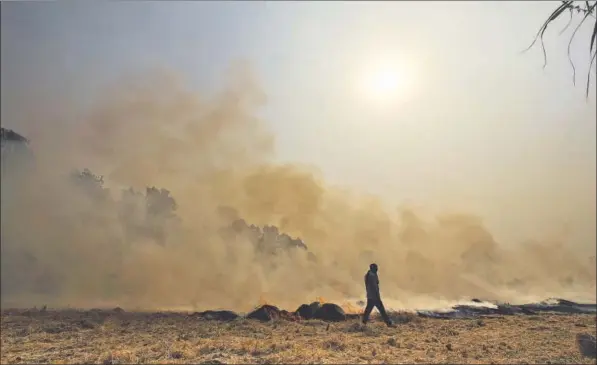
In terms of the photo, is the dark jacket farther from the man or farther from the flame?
the flame

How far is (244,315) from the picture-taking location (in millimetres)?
20047

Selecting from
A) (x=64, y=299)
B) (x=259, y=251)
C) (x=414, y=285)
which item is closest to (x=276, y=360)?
(x=64, y=299)

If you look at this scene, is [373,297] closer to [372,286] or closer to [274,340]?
[372,286]

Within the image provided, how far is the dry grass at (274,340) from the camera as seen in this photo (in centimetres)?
1125

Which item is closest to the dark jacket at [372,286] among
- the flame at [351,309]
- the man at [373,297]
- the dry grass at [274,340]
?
the man at [373,297]

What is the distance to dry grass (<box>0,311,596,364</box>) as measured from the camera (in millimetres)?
11250

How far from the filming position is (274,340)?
44.8 feet

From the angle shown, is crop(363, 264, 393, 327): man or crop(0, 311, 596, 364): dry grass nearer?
crop(0, 311, 596, 364): dry grass

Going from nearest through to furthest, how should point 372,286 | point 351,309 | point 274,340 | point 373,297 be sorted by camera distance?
1. point 274,340
2. point 373,297
3. point 372,286
4. point 351,309

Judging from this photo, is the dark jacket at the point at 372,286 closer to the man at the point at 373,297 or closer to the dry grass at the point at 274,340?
the man at the point at 373,297

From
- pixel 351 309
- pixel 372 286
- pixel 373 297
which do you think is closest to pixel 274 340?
pixel 373 297

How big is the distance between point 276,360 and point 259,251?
64.6ft

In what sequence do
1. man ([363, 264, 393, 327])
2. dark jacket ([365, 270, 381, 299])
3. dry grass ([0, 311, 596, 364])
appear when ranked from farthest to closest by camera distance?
dark jacket ([365, 270, 381, 299]) → man ([363, 264, 393, 327]) → dry grass ([0, 311, 596, 364])

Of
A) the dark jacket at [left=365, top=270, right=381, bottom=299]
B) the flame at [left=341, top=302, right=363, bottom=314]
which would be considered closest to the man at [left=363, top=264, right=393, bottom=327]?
the dark jacket at [left=365, top=270, right=381, bottom=299]
